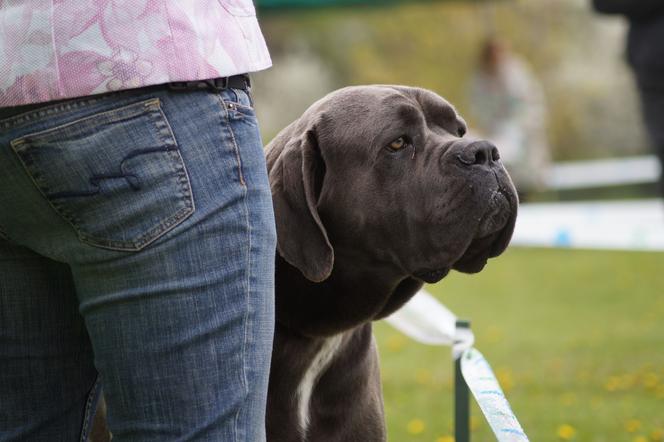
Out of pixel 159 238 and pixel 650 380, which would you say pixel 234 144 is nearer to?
pixel 159 238

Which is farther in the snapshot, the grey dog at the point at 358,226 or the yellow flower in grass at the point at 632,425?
the yellow flower in grass at the point at 632,425

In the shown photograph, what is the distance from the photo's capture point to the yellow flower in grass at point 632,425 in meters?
4.95

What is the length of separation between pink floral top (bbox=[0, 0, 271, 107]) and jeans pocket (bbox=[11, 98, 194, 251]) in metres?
0.06

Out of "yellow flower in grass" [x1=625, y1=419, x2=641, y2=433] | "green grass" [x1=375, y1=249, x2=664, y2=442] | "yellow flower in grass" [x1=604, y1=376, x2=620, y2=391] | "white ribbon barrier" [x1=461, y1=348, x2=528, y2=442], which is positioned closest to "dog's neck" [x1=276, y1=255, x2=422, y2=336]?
"white ribbon barrier" [x1=461, y1=348, x2=528, y2=442]

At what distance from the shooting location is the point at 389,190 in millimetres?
2754

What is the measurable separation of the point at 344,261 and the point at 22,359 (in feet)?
3.45

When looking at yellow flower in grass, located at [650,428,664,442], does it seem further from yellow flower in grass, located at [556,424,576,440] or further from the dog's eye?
the dog's eye

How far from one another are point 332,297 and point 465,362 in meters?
0.44

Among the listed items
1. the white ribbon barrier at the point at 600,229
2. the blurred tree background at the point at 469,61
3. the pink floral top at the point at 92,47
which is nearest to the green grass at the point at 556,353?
the white ribbon barrier at the point at 600,229

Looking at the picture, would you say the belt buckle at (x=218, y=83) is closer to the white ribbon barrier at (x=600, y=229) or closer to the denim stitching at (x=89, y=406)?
the denim stitching at (x=89, y=406)

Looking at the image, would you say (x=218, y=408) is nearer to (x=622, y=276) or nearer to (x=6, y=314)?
(x=6, y=314)

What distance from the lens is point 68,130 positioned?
164 centimetres

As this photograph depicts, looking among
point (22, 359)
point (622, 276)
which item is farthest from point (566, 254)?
point (22, 359)

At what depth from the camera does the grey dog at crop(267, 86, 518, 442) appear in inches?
105
